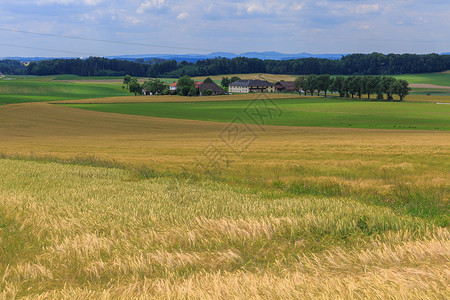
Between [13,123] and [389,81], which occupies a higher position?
[389,81]

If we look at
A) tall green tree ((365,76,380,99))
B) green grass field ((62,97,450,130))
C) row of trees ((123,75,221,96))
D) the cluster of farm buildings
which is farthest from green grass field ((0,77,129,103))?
tall green tree ((365,76,380,99))

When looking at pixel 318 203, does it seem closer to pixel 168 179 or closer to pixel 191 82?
pixel 168 179

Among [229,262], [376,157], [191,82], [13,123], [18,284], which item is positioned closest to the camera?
[18,284]

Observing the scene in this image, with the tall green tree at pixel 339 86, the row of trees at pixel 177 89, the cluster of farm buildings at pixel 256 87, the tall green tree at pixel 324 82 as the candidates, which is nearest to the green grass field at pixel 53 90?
the row of trees at pixel 177 89

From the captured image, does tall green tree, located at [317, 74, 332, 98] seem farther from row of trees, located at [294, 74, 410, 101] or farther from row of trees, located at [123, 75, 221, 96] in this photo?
row of trees, located at [123, 75, 221, 96]

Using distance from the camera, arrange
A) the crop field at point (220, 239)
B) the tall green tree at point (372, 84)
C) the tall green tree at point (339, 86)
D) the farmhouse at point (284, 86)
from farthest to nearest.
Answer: the farmhouse at point (284, 86) < the tall green tree at point (339, 86) < the tall green tree at point (372, 84) < the crop field at point (220, 239)

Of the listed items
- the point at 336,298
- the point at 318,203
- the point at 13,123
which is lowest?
the point at 13,123

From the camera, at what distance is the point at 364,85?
418 ft

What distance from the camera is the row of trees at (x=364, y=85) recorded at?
11906 centimetres

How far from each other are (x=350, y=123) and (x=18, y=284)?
6672cm

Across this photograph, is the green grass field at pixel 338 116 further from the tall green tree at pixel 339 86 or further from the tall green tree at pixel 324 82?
the tall green tree at pixel 324 82

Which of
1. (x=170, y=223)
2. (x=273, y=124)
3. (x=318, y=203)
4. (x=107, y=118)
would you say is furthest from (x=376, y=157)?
(x=107, y=118)

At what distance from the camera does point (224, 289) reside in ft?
16.2

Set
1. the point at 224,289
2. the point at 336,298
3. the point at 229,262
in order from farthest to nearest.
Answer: the point at 229,262, the point at 224,289, the point at 336,298
